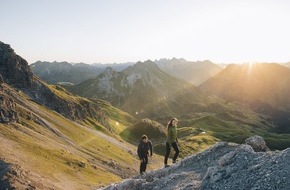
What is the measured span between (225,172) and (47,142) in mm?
74827

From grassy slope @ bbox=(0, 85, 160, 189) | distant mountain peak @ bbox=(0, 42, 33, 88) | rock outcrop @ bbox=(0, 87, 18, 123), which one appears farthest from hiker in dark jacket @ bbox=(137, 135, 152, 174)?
distant mountain peak @ bbox=(0, 42, 33, 88)

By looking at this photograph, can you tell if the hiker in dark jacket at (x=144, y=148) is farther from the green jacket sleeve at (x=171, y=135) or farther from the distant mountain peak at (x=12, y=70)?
the distant mountain peak at (x=12, y=70)

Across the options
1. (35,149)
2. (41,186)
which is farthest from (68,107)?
(41,186)

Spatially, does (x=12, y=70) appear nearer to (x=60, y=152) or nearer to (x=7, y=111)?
(x=7, y=111)

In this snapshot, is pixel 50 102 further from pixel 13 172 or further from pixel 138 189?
pixel 138 189

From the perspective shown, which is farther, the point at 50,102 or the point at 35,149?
the point at 50,102

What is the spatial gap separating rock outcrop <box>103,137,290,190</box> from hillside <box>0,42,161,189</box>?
19863mm

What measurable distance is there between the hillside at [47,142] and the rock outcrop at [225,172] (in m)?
19.9

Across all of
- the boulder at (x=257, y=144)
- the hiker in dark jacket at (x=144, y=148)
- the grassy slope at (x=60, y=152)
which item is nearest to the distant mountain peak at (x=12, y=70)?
the grassy slope at (x=60, y=152)

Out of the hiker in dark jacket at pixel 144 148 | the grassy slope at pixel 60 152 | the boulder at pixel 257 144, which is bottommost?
the grassy slope at pixel 60 152

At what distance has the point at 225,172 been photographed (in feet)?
89.7

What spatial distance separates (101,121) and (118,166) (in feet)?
223

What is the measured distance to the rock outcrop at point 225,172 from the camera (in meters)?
24.0

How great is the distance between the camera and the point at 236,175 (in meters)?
26.2
